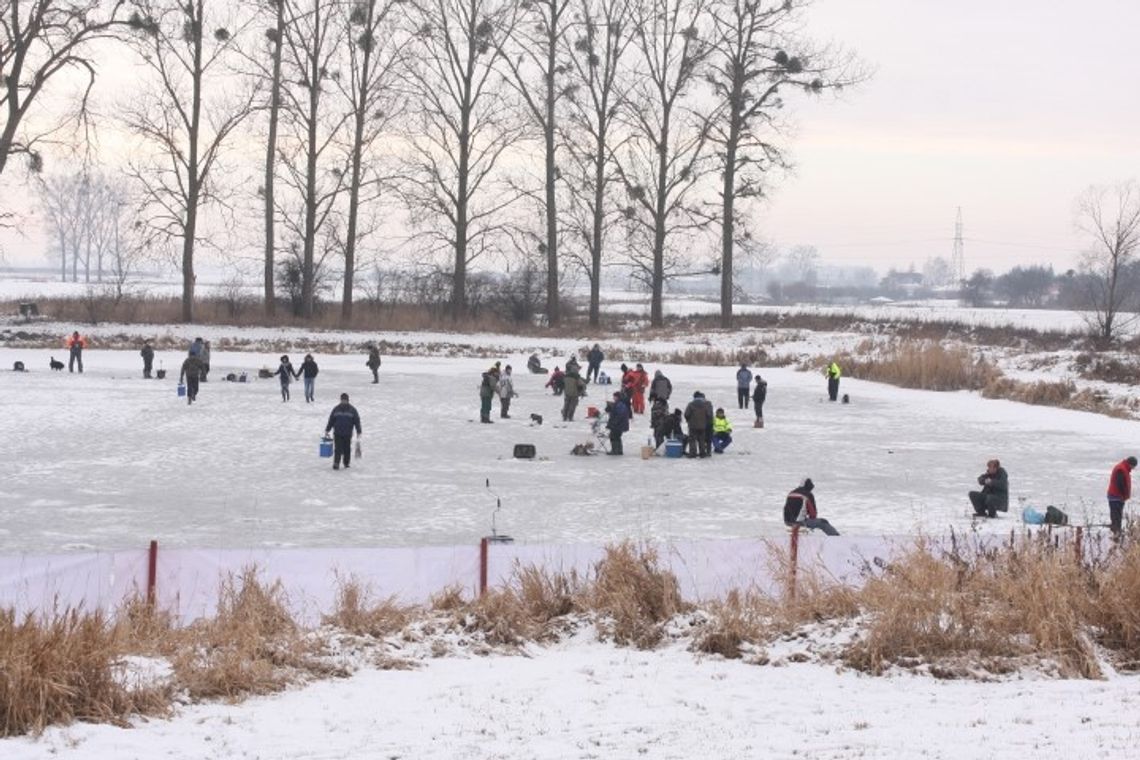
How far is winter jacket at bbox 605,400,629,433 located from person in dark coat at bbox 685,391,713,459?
1.03 meters

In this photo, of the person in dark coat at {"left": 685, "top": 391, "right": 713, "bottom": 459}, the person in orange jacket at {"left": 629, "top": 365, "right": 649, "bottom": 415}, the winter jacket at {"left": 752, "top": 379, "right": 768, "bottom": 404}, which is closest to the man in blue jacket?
the person in dark coat at {"left": 685, "top": 391, "right": 713, "bottom": 459}

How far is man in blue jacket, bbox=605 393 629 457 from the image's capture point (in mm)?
20859

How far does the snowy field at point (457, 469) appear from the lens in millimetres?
13945

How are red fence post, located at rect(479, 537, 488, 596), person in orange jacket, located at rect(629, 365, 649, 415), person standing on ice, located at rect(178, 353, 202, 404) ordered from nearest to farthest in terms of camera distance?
1. red fence post, located at rect(479, 537, 488, 596)
2. person standing on ice, located at rect(178, 353, 202, 404)
3. person in orange jacket, located at rect(629, 365, 649, 415)

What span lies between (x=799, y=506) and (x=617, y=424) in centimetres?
736

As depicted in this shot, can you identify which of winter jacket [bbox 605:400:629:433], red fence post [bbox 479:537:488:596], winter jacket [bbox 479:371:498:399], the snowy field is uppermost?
winter jacket [bbox 479:371:498:399]

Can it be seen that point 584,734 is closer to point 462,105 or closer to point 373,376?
point 373,376

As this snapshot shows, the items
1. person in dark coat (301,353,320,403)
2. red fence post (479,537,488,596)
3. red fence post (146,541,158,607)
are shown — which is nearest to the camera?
red fence post (146,541,158,607)

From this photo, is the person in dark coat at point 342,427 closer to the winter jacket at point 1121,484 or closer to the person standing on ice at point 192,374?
the person standing on ice at point 192,374

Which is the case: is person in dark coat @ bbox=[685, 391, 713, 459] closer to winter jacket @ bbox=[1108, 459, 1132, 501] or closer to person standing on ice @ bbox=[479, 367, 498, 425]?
person standing on ice @ bbox=[479, 367, 498, 425]

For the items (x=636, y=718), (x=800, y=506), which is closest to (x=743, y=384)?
(x=800, y=506)

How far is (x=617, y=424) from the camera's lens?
20.8 metres

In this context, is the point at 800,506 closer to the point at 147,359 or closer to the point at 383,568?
the point at 383,568

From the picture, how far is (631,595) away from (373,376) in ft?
85.6
